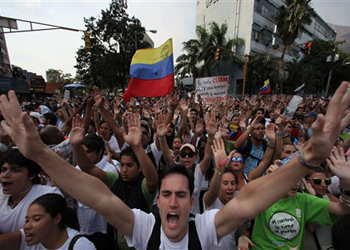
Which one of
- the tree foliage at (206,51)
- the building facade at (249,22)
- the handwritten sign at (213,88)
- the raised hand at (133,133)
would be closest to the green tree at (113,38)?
the tree foliage at (206,51)

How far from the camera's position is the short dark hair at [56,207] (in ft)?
5.53

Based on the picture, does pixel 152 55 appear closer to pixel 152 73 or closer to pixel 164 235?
pixel 152 73

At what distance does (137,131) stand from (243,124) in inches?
129

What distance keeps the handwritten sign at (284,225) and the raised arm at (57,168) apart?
148 centimetres

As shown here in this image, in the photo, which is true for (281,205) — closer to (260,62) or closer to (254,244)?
(254,244)

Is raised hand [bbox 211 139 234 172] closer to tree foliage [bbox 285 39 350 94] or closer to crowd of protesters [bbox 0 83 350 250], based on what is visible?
crowd of protesters [bbox 0 83 350 250]

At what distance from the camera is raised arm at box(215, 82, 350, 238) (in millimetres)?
1113

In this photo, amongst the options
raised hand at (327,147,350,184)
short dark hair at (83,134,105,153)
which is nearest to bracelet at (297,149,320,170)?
raised hand at (327,147,350,184)

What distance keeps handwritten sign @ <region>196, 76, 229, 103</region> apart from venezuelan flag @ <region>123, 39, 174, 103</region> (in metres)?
2.74

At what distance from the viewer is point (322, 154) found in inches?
44.3

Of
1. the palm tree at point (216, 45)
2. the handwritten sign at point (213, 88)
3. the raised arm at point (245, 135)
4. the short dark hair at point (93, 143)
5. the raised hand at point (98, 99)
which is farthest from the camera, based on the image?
the palm tree at point (216, 45)

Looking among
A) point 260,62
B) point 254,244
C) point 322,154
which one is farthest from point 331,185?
point 260,62

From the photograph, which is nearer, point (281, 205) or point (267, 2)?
point (281, 205)

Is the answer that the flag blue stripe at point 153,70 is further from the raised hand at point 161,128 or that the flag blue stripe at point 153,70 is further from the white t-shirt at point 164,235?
the white t-shirt at point 164,235
